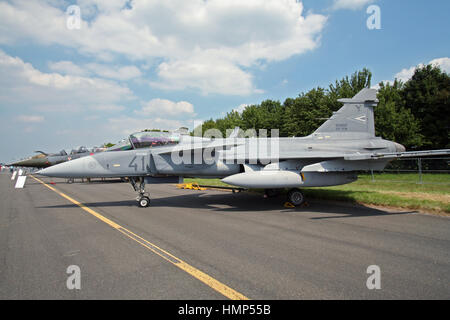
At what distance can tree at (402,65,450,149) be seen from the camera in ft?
94.2

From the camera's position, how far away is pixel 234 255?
14.7 feet

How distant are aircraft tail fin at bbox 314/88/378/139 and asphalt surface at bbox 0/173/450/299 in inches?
179

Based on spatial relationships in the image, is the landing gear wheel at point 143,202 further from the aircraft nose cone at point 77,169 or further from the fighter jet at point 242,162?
the aircraft nose cone at point 77,169

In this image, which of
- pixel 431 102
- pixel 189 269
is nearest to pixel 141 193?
pixel 189 269

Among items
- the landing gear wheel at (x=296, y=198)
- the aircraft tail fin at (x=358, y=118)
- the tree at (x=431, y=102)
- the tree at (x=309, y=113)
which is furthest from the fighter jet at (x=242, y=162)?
the tree at (x=431, y=102)

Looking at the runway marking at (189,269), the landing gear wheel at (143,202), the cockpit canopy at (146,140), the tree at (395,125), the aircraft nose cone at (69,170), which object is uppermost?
the tree at (395,125)

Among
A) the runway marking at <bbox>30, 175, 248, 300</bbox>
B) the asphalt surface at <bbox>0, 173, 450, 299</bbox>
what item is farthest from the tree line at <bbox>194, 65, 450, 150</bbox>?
the runway marking at <bbox>30, 175, 248, 300</bbox>

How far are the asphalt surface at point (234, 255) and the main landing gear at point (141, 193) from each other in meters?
1.57

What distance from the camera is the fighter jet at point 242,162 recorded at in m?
9.10

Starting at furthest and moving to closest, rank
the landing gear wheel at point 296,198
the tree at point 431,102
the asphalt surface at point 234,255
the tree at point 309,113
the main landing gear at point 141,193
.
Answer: the tree at point 309,113
the tree at point 431,102
the main landing gear at point 141,193
the landing gear wheel at point 296,198
the asphalt surface at point 234,255

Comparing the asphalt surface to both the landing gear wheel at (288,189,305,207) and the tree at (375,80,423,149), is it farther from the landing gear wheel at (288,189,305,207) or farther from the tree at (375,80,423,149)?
the tree at (375,80,423,149)
